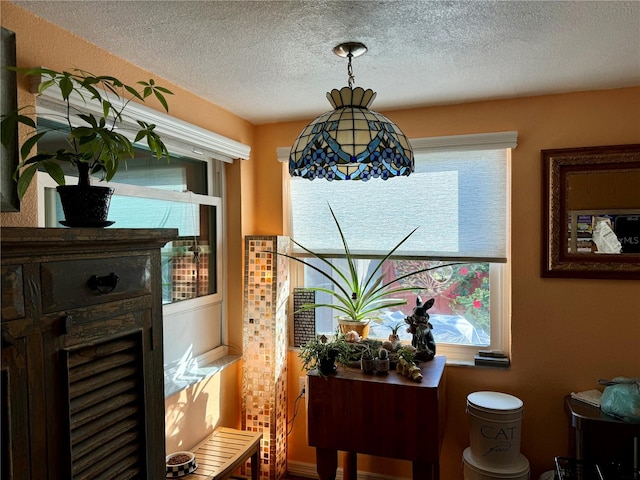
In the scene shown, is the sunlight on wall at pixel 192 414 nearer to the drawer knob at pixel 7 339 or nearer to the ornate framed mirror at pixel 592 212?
the drawer knob at pixel 7 339

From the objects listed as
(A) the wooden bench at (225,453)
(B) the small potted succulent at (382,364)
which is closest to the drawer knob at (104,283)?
(A) the wooden bench at (225,453)

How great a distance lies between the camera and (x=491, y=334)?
2.80 metres

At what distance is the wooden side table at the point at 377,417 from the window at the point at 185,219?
776 millimetres

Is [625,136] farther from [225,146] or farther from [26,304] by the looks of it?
[26,304]

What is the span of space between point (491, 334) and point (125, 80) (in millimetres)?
2379

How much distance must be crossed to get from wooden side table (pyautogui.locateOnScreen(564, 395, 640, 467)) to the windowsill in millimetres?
1911

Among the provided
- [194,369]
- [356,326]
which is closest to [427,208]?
[356,326]

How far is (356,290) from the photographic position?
114 inches

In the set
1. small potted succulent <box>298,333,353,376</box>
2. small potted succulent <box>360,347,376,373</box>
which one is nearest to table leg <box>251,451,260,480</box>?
small potted succulent <box>298,333,353,376</box>

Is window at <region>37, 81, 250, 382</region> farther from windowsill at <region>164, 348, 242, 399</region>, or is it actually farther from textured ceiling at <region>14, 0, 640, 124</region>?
textured ceiling at <region>14, 0, 640, 124</region>

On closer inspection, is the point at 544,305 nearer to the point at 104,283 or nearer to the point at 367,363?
the point at 367,363

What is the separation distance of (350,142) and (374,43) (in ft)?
1.82

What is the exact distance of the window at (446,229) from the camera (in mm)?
2705


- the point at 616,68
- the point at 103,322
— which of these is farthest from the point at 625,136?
the point at 103,322
